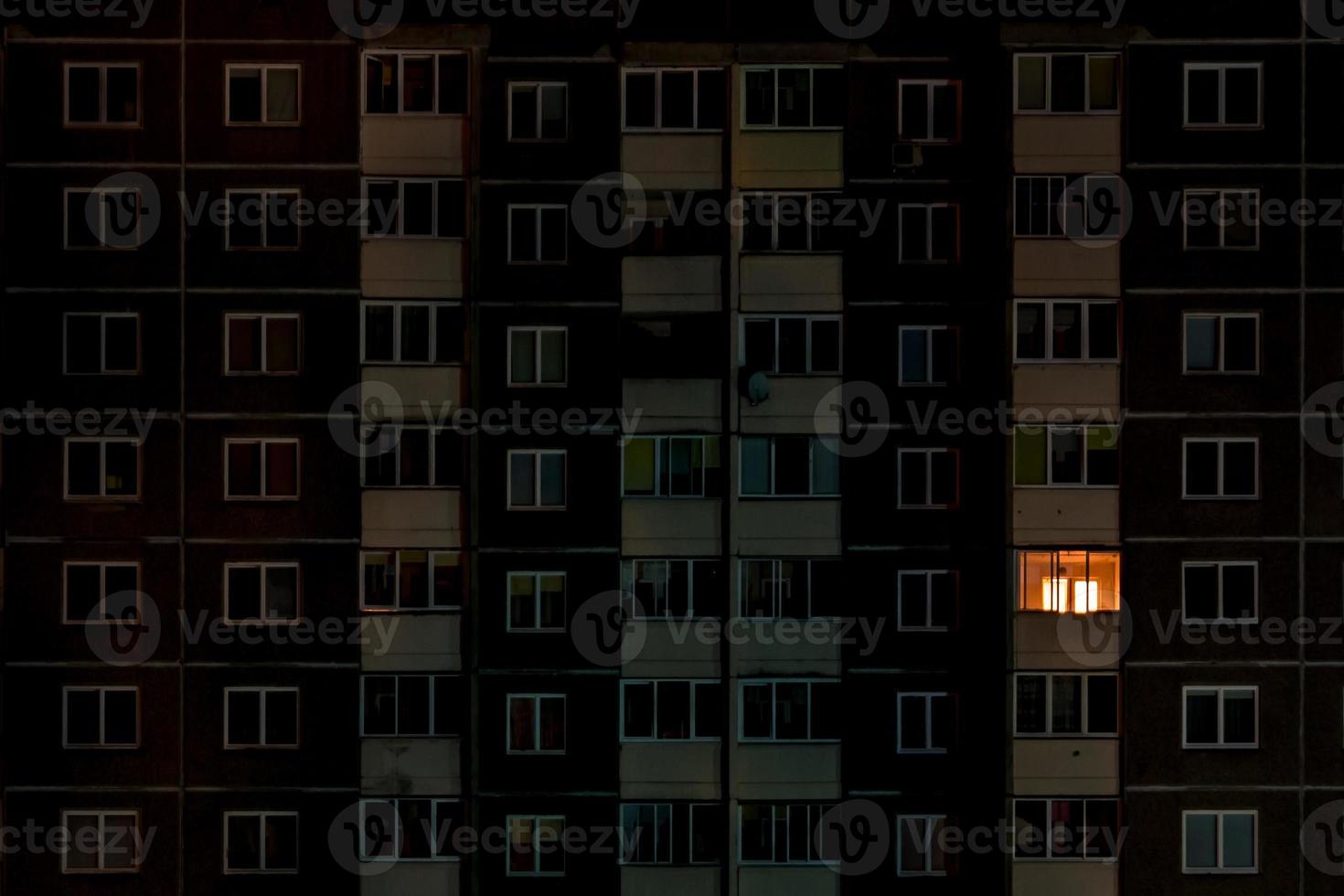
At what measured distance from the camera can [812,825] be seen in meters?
18.0

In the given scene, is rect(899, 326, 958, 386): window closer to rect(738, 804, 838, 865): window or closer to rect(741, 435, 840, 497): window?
rect(741, 435, 840, 497): window

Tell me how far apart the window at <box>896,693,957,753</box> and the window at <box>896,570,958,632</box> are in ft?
4.50

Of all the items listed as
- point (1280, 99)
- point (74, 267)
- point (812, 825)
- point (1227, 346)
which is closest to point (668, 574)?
point (812, 825)

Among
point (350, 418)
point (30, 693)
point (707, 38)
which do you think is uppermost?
point (707, 38)

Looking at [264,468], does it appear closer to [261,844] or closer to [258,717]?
[258,717]

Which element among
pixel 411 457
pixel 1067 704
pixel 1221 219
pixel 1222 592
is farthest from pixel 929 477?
pixel 411 457

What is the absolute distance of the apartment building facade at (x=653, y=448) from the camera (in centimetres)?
1784

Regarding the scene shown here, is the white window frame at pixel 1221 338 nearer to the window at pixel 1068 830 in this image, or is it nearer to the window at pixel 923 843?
the window at pixel 1068 830

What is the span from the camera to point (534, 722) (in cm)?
1808

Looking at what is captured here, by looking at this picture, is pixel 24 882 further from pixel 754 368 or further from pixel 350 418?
pixel 754 368

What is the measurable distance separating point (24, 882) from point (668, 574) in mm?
13884

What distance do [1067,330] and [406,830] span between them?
633 inches

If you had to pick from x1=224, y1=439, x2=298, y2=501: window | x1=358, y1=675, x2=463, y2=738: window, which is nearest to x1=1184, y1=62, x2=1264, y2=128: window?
x1=358, y1=675, x2=463, y2=738: window

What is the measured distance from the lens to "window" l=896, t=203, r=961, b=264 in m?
18.2
